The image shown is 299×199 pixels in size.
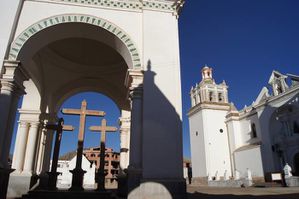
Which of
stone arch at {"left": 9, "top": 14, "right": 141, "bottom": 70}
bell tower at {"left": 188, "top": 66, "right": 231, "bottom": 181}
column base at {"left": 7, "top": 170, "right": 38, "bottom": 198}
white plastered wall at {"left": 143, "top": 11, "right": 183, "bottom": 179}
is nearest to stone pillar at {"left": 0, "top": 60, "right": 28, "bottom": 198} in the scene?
stone arch at {"left": 9, "top": 14, "right": 141, "bottom": 70}

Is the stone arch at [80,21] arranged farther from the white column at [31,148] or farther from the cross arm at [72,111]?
the white column at [31,148]

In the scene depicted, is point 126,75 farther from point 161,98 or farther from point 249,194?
point 249,194

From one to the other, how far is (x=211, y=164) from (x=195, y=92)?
33.4 ft

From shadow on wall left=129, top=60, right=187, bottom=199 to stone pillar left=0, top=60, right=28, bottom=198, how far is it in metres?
2.92

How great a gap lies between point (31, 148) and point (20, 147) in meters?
0.35

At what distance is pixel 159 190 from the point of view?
584 centimetres

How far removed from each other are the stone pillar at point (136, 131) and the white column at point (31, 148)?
4.10 meters

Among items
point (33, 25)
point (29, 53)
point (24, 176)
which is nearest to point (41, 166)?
point (24, 176)

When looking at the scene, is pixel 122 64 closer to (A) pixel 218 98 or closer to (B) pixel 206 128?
(B) pixel 206 128

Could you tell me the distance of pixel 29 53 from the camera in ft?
22.5

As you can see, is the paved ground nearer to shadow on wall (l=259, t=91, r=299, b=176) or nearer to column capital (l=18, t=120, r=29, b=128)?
column capital (l=18, t=120, r=29, b=128)

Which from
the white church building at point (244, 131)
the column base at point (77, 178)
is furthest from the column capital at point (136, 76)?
the white church building at point (244, 131)

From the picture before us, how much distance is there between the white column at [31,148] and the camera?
8234mm

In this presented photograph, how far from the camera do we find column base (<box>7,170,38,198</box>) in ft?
24.3
